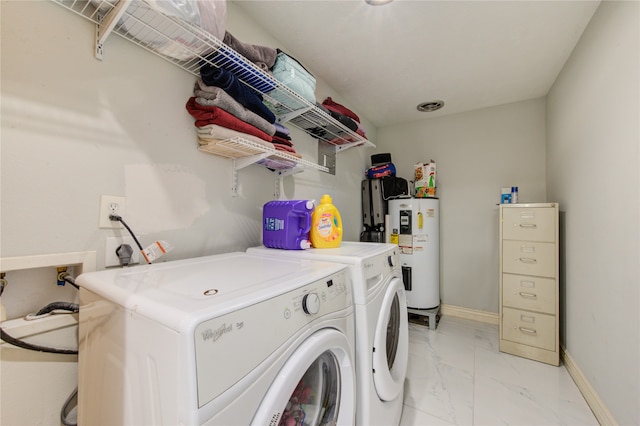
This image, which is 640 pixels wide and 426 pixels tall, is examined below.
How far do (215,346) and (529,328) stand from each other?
259 centimetres

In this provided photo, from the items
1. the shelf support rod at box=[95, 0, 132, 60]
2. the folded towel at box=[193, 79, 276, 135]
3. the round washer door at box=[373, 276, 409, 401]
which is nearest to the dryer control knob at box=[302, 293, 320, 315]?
the round washer door at box=[373, 276, 409, 401]

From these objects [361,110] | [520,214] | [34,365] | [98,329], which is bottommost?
[34,365]

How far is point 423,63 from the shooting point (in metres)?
2.04

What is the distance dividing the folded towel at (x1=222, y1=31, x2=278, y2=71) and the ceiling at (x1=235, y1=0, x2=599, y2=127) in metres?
0.40

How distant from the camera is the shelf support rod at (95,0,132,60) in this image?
2.71 feet

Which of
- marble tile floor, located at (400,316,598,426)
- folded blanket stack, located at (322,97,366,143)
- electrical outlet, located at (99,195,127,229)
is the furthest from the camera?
folded blanket stack, located at (322,97,366,143)

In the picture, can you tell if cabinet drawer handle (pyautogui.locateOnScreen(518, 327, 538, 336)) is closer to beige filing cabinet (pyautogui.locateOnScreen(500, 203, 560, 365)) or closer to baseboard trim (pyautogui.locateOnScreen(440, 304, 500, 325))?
beige filing cabinet (pyautogui.locateOnScreen(500, 203, 560, 365))

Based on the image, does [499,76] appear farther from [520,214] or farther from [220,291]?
[220,291]

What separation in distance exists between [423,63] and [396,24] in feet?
1.72

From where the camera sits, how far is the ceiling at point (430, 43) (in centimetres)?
151

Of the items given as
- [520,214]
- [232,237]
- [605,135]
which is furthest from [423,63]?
[232,237]

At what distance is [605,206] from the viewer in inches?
55.9

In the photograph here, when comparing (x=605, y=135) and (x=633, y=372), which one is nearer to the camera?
(x=633, y=372)

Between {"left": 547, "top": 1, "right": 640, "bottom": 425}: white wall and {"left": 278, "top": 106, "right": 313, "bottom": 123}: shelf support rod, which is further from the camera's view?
{"left": 278, "top": 106, "right": 313, "bottom": 123}: shelf support rod
